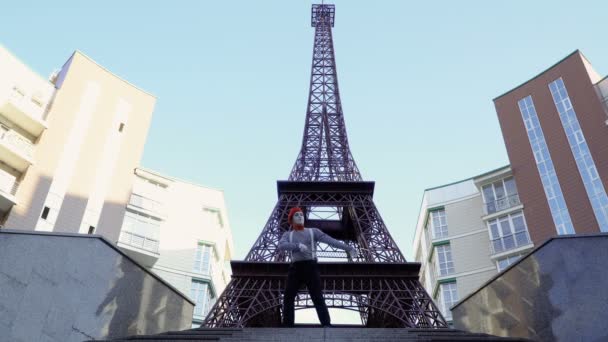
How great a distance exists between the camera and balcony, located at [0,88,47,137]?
2950 centimetres

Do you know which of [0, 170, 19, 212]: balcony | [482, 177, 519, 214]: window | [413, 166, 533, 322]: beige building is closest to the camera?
[0, 170, 19, 212]: balcony

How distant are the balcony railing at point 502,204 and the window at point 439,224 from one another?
125 inches

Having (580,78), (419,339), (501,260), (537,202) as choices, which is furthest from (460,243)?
(419,339)

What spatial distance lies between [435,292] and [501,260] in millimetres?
5364

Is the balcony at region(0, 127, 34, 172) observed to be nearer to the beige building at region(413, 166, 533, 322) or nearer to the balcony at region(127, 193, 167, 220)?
the balcony at region(127, 193, 167, 220)

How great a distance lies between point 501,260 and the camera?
109 feet

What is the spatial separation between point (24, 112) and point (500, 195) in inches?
1159

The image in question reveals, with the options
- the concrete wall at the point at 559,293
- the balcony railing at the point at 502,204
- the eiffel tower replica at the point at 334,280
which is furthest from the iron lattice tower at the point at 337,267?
the balcony railing at the point at 502,204

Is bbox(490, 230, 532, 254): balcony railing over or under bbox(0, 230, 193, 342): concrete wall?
over

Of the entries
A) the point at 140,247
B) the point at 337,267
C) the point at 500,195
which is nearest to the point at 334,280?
the point at 337,267

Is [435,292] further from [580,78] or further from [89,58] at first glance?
[89,58]

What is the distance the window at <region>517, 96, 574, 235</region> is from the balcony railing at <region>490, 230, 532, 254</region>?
7.52 ft

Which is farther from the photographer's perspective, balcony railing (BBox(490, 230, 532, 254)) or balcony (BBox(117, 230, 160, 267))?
balcony railing (BBox(490, 230, 532, 254))

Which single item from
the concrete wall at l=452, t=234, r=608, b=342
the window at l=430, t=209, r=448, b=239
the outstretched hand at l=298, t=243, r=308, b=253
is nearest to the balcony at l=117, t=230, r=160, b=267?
the window at l=430, t=209, r=448, b=239
